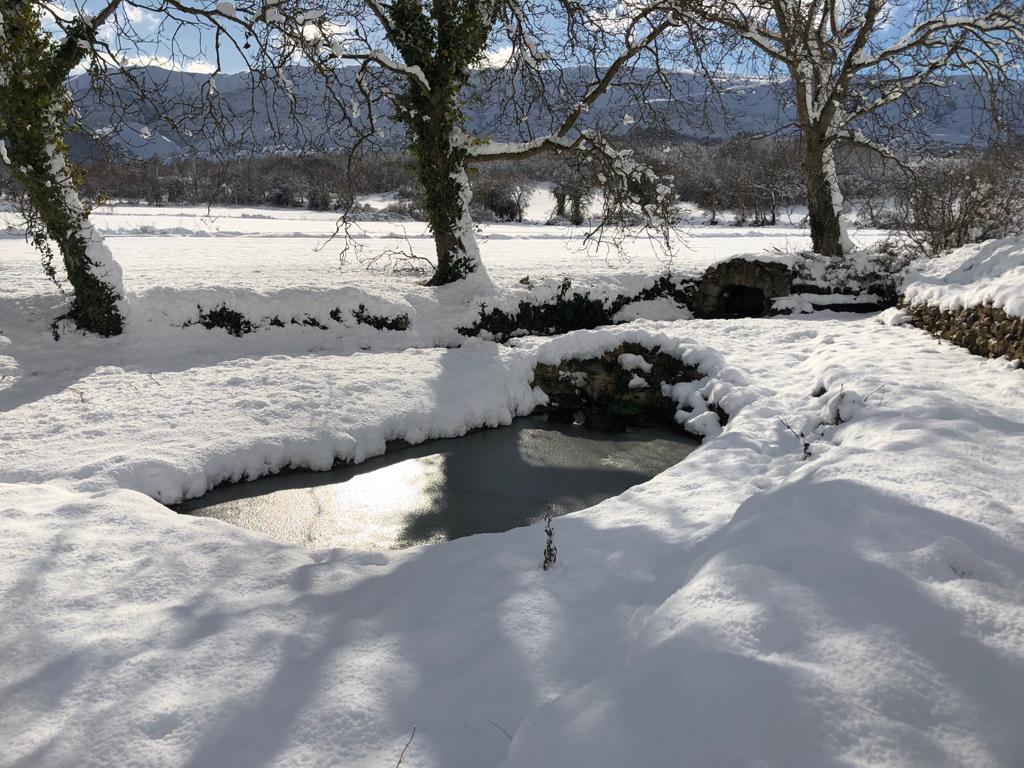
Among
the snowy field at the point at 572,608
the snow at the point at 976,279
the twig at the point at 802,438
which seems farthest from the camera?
the snow at the point at 976,279

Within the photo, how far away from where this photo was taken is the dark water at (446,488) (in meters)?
5.26

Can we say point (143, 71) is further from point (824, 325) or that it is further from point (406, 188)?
point (406, 188)

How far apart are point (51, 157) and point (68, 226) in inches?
35.9

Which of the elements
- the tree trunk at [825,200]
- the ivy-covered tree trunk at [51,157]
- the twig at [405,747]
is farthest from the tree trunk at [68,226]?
the tree trunk at [825,200]

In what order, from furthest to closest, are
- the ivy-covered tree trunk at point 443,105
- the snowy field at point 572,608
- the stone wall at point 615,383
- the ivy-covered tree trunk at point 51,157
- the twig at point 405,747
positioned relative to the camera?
the ivy-covered tree trunk at point 443,105 < the stone wall at point 615,383 < the ivy-covered tree trunk at point 51,157 < the twig at point 405,747 < the snowy field at point 572,608

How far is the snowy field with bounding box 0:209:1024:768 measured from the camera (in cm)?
223

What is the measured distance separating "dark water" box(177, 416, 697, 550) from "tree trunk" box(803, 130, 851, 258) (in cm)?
776

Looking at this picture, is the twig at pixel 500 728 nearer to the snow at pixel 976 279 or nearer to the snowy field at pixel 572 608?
the snowy field at pixel 572 608

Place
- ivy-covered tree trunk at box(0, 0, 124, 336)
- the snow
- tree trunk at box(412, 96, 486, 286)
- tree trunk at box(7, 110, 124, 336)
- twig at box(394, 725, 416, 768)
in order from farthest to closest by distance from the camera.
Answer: tree trunk at box(412, 96, 486, 286) < tree trunk at box(7, 110, 124, 336) < ivy-covered tree trunk at box(0, 0, 124, 336) < the snow < twig at box(394, 725, 416, 768)

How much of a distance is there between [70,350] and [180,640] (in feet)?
23.1

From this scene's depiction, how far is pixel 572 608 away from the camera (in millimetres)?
3336

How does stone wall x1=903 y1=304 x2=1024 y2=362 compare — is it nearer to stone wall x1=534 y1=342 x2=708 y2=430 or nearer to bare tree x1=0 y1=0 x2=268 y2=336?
stone wall x1=534 y1=342 x2=708 y2=430

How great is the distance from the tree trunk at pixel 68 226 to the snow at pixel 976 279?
10969mm

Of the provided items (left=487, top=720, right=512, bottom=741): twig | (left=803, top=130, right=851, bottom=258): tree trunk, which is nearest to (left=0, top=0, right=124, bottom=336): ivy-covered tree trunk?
(left=487, top=720, right=512, bottom=741): twig
